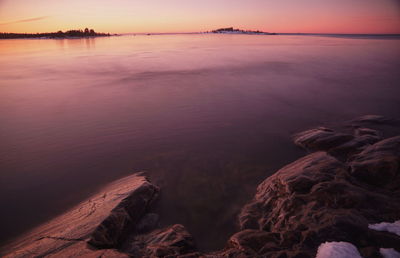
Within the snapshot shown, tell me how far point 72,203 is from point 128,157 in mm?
2039

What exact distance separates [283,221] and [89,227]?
3.20 m

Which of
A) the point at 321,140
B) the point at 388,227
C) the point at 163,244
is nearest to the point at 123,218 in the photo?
the point at 163,244

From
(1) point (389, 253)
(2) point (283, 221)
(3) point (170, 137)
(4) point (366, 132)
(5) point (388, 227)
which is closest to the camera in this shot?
(1) point (389, 253)

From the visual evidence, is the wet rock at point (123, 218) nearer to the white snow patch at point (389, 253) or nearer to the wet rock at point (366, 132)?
the white snow patch at point (389, 253)

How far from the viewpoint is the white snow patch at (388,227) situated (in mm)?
3082

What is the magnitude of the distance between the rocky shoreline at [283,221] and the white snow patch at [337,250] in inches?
0.4

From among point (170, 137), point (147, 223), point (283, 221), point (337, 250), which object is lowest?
point (147, 223)

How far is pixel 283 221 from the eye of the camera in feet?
12.5

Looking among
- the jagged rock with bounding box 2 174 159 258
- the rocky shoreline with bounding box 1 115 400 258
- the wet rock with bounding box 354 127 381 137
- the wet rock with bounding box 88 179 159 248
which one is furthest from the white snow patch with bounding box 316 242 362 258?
the wet rock with bounding box 354 127 381 137

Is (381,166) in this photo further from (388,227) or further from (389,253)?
(389,253)

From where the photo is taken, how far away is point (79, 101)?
1255cm

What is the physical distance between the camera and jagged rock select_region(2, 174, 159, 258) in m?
3.32

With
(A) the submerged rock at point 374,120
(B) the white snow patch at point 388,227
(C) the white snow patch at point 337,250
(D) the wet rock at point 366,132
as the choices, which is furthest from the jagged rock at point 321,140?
(C) the white snow patch at point 337,250

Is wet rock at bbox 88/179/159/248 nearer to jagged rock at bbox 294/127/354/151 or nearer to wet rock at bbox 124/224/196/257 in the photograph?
wet rock at bbox 124/224/196/257
